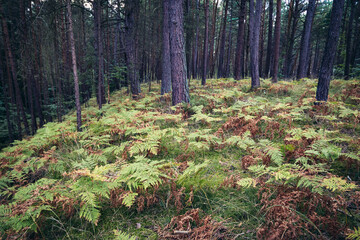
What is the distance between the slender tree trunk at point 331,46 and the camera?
479 centimetres

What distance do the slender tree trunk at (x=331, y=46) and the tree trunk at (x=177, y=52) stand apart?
14.8 feet

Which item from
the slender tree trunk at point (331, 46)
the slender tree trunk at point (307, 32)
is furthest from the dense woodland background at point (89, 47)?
the slender tree trunk at point (331, 46)

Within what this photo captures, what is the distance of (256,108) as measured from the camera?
5.32 m

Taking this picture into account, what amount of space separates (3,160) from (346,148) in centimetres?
751

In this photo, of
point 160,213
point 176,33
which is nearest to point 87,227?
point 160,213

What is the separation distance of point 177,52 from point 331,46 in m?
4.77

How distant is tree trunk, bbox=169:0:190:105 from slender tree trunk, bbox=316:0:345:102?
4503 millimetres

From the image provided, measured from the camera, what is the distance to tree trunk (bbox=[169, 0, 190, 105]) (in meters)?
6.10

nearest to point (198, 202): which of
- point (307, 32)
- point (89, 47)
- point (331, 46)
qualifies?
point (331, 46)

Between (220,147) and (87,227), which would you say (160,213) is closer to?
(87,227)

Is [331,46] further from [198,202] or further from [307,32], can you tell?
[307,32]

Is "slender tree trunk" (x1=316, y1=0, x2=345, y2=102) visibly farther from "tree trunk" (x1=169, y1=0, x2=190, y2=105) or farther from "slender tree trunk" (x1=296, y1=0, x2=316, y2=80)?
"slender tree trunk" (x1=296, y1=0, x2=316, y2=80)

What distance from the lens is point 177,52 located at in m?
6.30

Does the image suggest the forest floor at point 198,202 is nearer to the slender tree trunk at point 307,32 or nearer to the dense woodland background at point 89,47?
the dense woodland background at point 89,47
